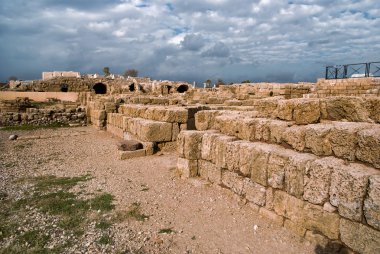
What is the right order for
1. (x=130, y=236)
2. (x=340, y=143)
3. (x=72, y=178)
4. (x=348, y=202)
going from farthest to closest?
(x=72, y=178) → (x=130, y=236) → (x=340, y=143) → (x=348, y=202)

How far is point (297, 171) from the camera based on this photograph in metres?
4.10

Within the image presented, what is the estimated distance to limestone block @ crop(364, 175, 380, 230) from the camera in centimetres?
314

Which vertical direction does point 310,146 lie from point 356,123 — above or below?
below

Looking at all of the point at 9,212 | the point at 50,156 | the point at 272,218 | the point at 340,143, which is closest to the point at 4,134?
the point at 50,156

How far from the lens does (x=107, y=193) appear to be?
5793 mm

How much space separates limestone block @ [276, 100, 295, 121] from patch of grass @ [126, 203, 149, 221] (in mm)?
2876

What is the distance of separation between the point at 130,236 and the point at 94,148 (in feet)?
22.4

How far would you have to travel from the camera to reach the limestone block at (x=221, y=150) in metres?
5.66

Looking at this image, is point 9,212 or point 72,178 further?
point 72,178

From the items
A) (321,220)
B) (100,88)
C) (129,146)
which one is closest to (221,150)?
(321,220)

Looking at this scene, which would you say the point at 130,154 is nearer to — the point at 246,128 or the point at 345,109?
the point at 246,128

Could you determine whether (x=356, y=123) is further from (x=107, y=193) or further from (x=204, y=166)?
(x=107, y=193)

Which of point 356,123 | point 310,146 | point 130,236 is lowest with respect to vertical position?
point 130,236

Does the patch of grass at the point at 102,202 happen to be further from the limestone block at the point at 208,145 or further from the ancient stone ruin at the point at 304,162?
the limestone block at the point at 208,145
